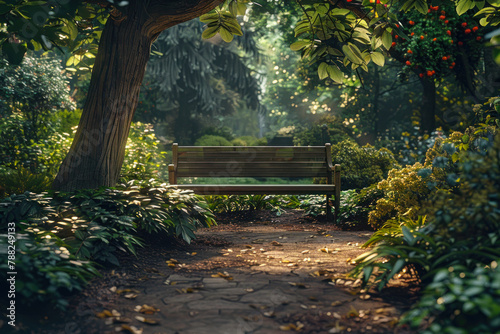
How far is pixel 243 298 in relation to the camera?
323 cm

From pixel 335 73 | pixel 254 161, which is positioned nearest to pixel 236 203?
pixel 254 161

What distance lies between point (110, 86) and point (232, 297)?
290 centimetres

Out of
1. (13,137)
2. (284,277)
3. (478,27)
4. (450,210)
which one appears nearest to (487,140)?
(450,210)

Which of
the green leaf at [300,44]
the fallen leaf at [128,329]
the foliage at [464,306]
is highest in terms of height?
the green leaf at [300,44]

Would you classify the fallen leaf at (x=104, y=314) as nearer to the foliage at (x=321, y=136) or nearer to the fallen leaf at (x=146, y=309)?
the fallen leaf at (x=146, y=309)

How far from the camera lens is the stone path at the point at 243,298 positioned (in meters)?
2.79

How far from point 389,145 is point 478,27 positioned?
5.89 metres

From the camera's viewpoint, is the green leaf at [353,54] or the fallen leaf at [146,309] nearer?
the fallen leaf at [146,309]

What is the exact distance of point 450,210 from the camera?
296 centimetres

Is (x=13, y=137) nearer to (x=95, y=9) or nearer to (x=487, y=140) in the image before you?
(x=95, y=9)

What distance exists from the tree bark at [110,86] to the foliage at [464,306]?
3.70 metres

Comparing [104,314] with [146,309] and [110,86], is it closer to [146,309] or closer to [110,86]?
[146,309]

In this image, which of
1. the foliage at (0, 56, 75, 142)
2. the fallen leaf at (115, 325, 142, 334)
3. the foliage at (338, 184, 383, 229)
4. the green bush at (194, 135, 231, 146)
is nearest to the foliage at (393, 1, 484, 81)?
the foliage at (338, 184, 383, 229)

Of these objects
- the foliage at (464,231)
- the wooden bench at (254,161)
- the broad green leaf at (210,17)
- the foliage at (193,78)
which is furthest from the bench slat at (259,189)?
the foliage at (193,78)
